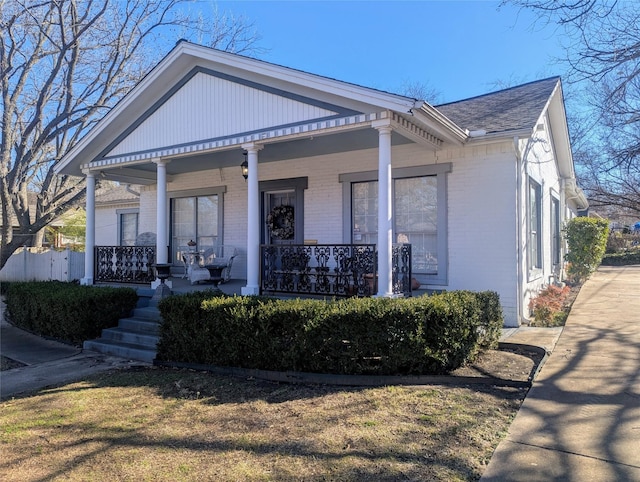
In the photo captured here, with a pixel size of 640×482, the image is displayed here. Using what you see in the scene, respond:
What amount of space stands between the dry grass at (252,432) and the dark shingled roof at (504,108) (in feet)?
16.9

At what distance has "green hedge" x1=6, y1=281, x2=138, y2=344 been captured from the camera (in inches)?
314

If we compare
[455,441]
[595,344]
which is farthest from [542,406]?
[595,344]

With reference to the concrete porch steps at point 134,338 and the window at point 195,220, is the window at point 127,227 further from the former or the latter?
the concrete porch steps at point 134,338

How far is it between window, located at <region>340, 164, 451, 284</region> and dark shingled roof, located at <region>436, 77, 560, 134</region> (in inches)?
46.0

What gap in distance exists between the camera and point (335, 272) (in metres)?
7.52

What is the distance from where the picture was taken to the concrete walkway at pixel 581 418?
10.4ft

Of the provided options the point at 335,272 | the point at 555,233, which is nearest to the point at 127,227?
the point at 335,272

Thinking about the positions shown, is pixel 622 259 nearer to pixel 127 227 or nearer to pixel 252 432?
pixel 127 227

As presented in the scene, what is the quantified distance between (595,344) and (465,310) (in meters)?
2.54

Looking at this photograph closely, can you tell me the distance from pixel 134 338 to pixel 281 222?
174 inches

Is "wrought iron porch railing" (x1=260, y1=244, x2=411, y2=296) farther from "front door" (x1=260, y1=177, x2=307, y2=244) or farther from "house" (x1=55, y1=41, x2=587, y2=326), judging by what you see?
"front door" (x1=260, y1=177, x2=307, y2=244)

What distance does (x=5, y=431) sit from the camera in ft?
13.3

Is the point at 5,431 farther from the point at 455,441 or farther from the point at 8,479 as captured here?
the point at 455,441

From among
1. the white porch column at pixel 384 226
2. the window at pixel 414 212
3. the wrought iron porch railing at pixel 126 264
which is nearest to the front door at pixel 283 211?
the window at pixel 414 212
